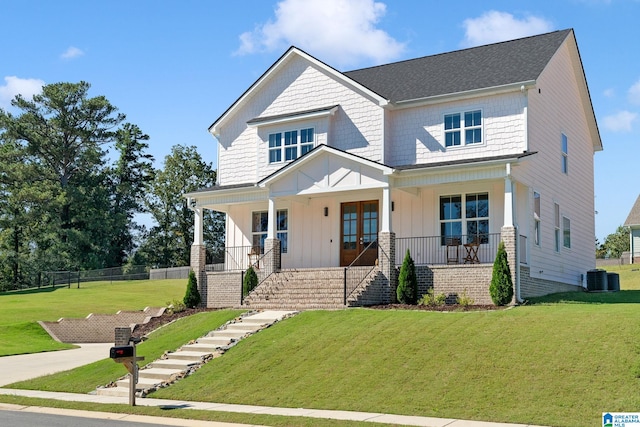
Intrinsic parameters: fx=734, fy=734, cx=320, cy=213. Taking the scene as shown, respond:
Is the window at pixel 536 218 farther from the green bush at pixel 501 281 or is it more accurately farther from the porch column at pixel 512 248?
the green bush at pixel 501 281

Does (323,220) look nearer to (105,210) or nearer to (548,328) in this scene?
(548,328)

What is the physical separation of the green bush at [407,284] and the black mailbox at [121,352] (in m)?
10.1

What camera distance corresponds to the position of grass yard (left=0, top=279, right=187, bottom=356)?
2602cm

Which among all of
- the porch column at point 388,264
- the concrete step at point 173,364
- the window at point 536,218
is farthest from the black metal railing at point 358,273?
the concrete step at point 173,364

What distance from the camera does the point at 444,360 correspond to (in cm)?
1475

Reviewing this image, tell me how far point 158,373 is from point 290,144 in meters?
12.1

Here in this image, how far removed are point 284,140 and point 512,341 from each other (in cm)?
1423

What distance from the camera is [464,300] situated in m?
21.2

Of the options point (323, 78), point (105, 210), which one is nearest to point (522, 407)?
point (323, 78)

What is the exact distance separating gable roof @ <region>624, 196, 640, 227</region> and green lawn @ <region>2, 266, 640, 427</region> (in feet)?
104

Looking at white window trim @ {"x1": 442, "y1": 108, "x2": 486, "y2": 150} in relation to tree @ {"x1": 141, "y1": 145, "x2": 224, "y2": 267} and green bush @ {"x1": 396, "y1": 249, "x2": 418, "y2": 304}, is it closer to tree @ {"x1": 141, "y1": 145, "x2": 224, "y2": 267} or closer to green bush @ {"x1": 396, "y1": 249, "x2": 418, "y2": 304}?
green bush @ {"x1": 396, "y1": 249, "x2": 418, "y2": 304}

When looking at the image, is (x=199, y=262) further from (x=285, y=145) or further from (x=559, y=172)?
(x=559, y=172)

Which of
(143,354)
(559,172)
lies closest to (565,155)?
(559,172)

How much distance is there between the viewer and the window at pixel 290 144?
26828 mm
